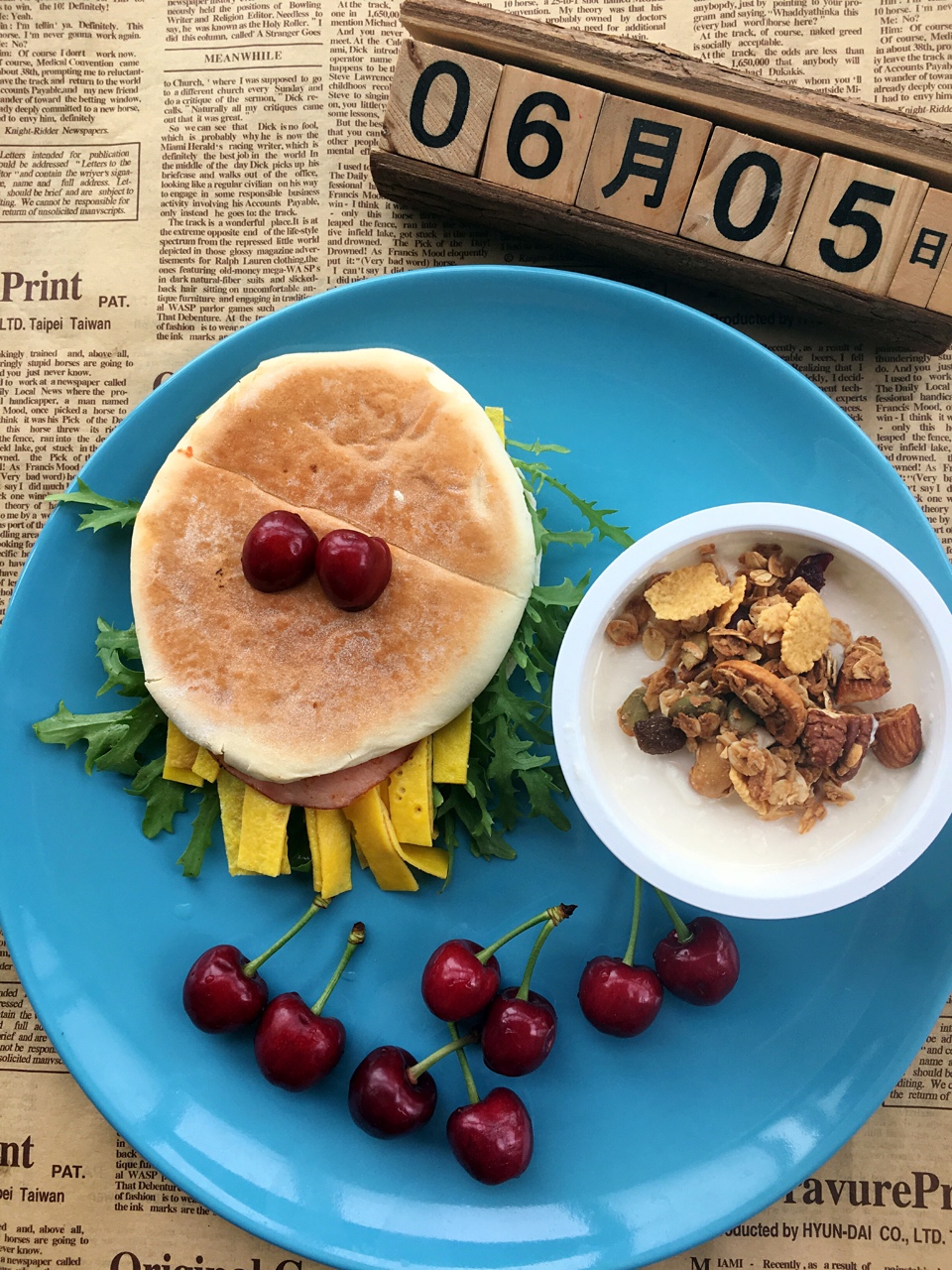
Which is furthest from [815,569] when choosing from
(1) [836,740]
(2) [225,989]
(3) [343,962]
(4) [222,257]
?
(4) [222,257]

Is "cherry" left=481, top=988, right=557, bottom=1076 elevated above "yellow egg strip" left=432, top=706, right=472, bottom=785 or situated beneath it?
situated beneath

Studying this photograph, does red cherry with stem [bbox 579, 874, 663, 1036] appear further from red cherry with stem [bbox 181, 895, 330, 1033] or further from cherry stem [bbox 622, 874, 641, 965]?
red cherry with stem [bbox 181, 895, 330, 1033]

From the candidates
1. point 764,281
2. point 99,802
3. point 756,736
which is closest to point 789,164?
point 764,281

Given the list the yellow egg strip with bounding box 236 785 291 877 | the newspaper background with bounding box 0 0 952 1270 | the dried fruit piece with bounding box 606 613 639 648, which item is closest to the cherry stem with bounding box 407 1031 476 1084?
the yellow egg strip with bounding box 236 785 291 877

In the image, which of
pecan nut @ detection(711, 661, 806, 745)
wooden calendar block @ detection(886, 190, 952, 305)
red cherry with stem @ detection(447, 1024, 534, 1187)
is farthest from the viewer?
wooden calendar block @ detection(886, 190, 952, 305)

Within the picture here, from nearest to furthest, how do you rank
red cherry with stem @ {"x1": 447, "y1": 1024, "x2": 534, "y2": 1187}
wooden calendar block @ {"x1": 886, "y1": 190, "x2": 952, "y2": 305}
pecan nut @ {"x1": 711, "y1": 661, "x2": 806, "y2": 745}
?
pecan nut @ {"x1": 711, "y1": 661, "x2": 806, "y2": 745} → red cherry with stem @ {"x1": 447, "y1": 1024, "x2": 534, "y2": 1187} → wooden calendar block @ {"x1": 886, "y1": 190, "x2": 952, "y2": 305}

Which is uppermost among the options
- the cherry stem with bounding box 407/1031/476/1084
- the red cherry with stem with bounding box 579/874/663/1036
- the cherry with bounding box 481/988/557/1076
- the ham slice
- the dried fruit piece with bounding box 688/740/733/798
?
the dried fruit piece with bounding box 688/740/733/798

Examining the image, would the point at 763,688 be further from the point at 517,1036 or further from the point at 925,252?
the point at 925,252

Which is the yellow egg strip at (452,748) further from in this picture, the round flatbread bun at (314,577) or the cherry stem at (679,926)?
the cherry stem at (679,926)
